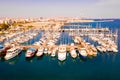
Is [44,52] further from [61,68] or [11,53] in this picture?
[61,68]

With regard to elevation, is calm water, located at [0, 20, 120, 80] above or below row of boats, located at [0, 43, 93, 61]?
below

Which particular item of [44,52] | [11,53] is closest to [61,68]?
[44,52]

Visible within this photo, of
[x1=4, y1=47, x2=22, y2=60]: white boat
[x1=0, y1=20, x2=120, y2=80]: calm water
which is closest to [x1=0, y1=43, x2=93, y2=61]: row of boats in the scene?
[x1=4, y1=47, x2=22, y2=60]: white boat

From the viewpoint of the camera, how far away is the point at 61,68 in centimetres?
2394

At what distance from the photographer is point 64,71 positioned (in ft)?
75.0

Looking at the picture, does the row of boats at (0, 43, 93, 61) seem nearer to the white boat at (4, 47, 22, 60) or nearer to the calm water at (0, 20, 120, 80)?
the white boat at (4, 47, 22, 60)

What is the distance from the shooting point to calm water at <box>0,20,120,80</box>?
2098 cm

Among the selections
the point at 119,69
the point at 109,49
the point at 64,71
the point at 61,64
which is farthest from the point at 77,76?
the point at 109,49

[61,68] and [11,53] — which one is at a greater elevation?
[11,53]

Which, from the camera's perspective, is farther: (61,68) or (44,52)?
(44,52)

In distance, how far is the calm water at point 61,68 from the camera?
826 inches

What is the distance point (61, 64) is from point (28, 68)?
4.48 m

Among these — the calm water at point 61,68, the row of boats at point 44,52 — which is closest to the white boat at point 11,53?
the row of boats at point 44,52

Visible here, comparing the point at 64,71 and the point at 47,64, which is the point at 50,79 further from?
the point at 47,64
